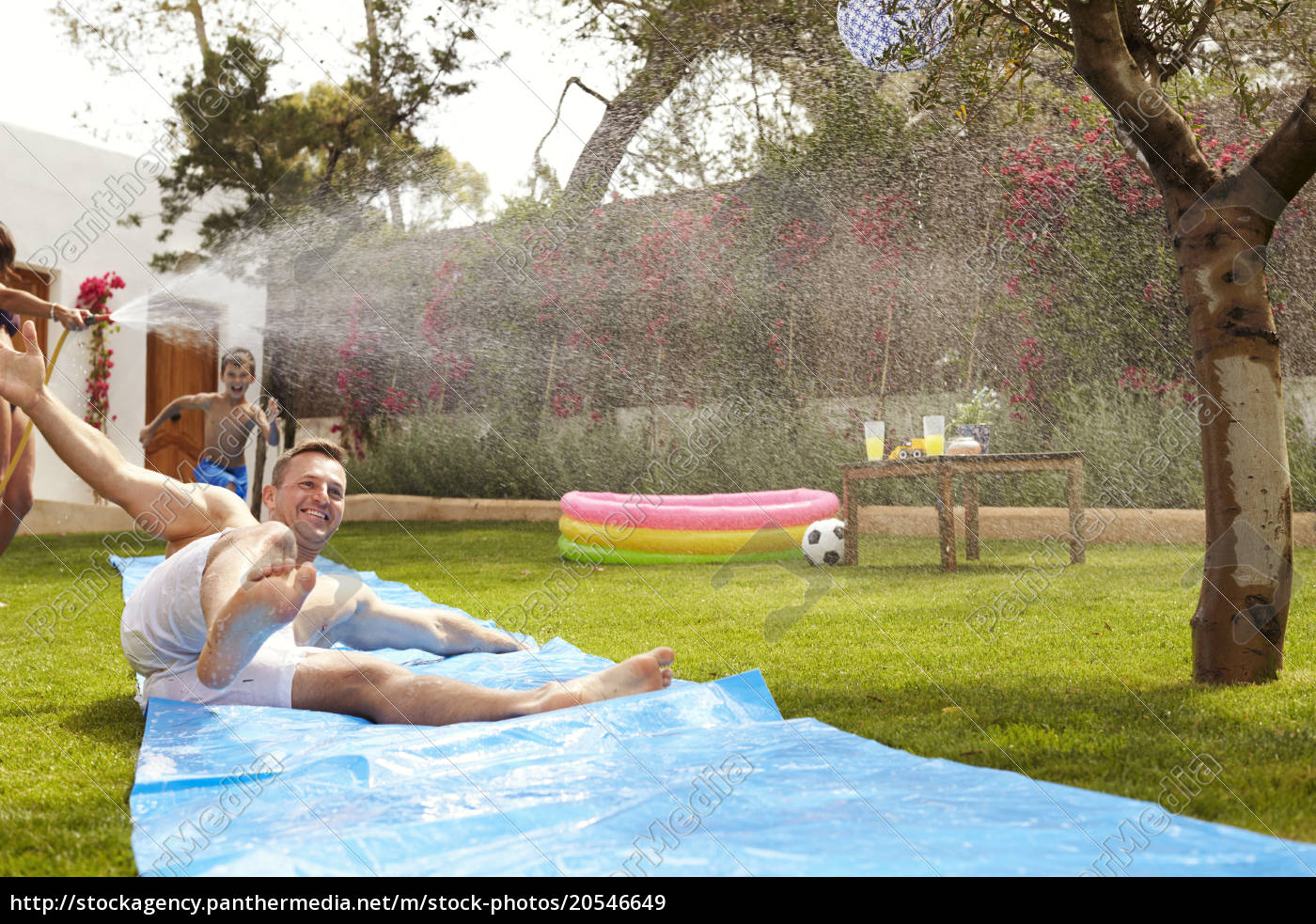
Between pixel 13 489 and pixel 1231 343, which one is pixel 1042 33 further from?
pixel 13 489

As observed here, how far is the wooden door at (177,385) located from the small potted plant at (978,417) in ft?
25.5

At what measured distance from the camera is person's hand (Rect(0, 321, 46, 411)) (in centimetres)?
306

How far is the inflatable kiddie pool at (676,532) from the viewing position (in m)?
7.34

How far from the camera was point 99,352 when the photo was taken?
10289mm

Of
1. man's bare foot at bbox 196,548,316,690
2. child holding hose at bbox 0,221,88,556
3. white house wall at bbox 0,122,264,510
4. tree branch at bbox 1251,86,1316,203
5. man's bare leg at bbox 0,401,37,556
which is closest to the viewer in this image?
man's bare foot at bbox 196,548,316,690

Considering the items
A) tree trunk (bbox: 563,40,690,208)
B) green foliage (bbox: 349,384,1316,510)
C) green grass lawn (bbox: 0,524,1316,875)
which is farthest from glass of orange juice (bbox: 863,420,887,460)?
tree trunk (bbox: 563,40,690,208)

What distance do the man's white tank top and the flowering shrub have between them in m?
8.14

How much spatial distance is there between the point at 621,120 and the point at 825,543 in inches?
288

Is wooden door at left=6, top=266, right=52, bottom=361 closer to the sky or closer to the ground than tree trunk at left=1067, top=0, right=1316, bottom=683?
closer to the sky

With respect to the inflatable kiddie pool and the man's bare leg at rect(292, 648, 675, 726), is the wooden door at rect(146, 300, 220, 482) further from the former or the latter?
the man's bare leg at rect(292, 648, 675, 726)

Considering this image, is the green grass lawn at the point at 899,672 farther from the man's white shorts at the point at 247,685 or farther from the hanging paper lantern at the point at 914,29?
the hanging paper lantern at the point at 914,29

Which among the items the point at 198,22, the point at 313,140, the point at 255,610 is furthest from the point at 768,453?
the point at 198,22

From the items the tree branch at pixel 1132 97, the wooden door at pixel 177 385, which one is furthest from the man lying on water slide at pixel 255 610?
the wooden door at pixel 177 385

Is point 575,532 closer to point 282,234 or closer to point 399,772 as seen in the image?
point 399,772
